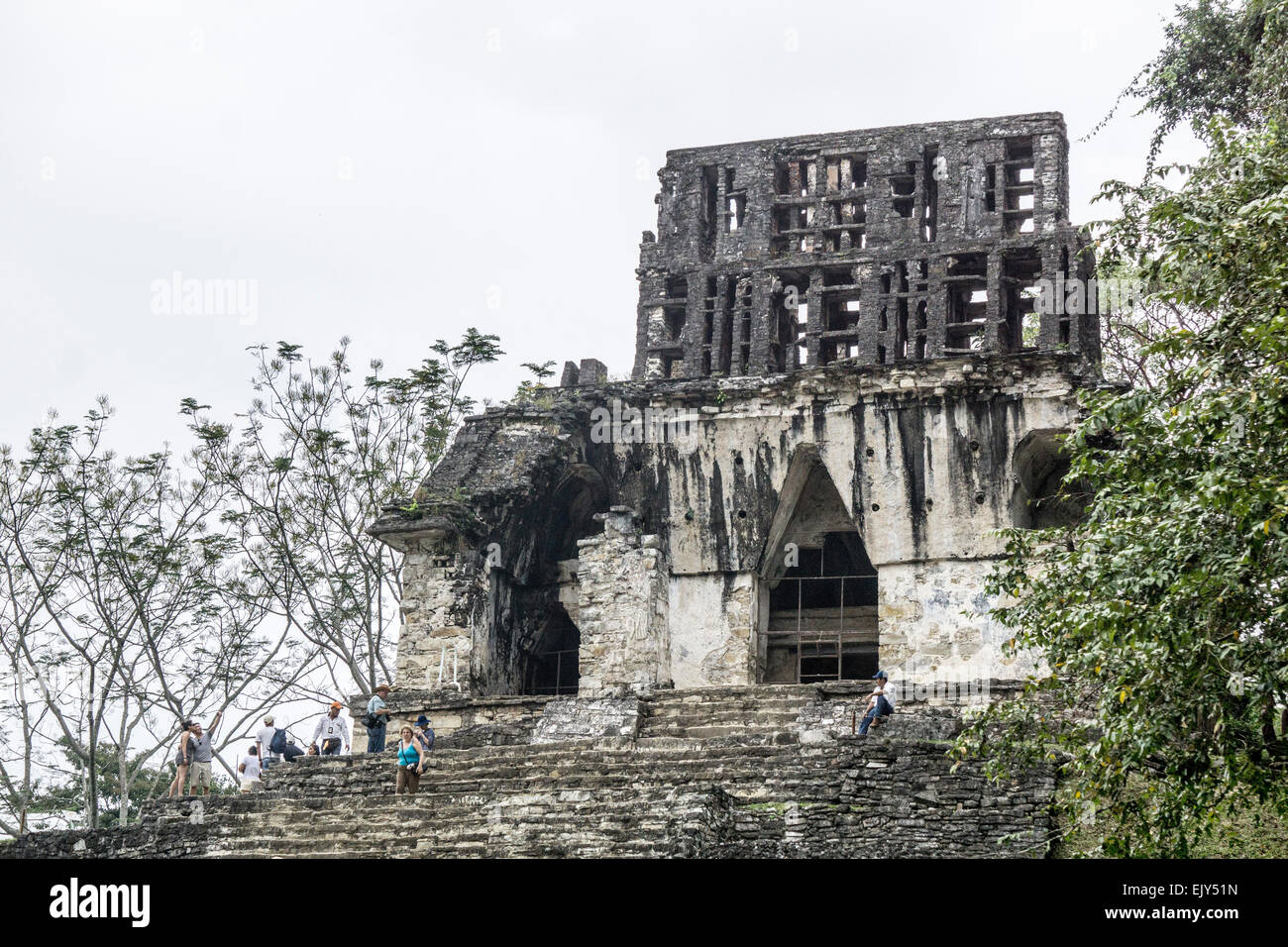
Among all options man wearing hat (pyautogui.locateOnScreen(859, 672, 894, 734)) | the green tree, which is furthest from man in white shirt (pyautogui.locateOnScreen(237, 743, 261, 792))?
the green tree

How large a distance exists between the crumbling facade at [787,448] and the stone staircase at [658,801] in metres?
3.16

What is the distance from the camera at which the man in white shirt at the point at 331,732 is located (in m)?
19.9

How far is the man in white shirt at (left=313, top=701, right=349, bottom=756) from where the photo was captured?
1988cm

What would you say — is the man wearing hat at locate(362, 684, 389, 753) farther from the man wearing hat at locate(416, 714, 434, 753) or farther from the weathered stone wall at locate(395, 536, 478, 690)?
the weathered stone wall at locate(395, 536, 478, 690)

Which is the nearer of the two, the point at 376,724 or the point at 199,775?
the point at 199,775

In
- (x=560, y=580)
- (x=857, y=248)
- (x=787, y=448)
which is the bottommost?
(x=560, y=580)

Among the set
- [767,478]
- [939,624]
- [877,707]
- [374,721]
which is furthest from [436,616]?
[877,707]

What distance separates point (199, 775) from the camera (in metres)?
18.9

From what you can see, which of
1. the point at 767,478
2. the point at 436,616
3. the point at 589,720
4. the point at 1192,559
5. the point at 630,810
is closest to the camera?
the point at 1192,559

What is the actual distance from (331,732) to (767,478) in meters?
6.58

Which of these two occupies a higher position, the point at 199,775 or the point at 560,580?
the point at 560,580

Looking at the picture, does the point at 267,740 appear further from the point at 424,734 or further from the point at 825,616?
the point at 825,616
